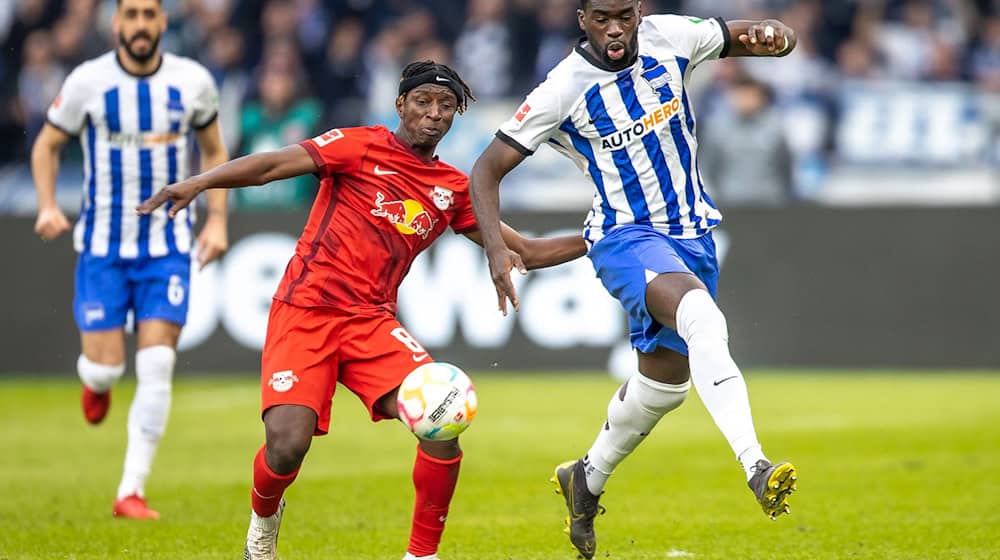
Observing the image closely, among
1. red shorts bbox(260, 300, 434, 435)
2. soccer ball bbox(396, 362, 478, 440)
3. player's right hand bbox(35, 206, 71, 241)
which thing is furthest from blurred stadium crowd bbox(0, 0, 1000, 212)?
soccer ball bbox(396, 362, 478, 440)

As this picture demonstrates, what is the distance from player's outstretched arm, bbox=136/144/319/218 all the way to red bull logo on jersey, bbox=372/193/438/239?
36 cm

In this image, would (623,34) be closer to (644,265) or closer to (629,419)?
(644,265)

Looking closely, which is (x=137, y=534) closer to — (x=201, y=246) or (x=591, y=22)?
(x=201, y=246)

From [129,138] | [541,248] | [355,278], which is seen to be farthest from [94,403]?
[541,248]

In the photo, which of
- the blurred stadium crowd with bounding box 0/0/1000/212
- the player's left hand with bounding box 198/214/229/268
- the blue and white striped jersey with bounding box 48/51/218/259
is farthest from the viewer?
the blurred stadium crowd with bounding box 0/0/1000/212

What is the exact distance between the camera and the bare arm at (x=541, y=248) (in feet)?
21.9

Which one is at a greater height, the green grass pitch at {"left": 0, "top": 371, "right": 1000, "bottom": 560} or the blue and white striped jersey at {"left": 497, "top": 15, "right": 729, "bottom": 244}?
the blue and white striped jersey at {"left": 497, "top": 15, "right": 729, "bottom": 244}

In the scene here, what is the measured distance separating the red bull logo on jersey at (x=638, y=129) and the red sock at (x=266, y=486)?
1.90 metres

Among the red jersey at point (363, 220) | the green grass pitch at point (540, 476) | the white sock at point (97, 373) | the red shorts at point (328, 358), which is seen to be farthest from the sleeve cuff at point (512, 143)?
the white sock at point (97, 373)

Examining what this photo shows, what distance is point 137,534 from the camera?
7.43m

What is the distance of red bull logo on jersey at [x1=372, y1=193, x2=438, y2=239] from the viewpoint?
20.8 feet

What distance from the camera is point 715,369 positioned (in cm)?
590

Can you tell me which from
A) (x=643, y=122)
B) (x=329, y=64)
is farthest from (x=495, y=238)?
(x=329, y=64)

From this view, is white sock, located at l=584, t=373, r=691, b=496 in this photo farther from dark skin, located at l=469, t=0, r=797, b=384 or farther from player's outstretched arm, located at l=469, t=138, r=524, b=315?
player's outstretched arm, located at l=469, t=138, r=524, b=315
